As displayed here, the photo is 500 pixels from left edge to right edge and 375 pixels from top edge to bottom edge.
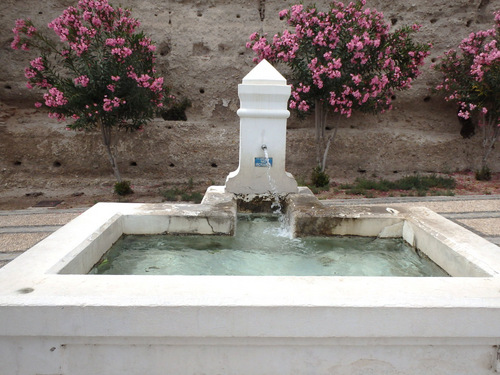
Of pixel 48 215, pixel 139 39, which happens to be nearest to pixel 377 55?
pixel 139 39

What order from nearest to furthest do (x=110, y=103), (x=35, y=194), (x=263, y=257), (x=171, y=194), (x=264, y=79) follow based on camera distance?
(x=263, y=257) < (x=264, y=79) < (x=110, y=103) < (x=171, y=194) < (x=35, y=194)

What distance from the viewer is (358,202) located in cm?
607

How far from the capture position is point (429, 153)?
8555 millimetres

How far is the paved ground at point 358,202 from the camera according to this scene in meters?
3.89

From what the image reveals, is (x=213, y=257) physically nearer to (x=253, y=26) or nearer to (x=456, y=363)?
(x=456, y=363)

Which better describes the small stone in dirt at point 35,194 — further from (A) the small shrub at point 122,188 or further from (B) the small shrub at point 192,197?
(B) the small shrub at point 192,197

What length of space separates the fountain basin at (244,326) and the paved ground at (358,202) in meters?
2.61

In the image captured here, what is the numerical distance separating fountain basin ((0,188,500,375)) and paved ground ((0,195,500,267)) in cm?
261

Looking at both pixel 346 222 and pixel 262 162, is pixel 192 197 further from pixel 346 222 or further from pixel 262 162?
pixel 346 222

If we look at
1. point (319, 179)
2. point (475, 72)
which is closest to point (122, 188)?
point (319, 179)

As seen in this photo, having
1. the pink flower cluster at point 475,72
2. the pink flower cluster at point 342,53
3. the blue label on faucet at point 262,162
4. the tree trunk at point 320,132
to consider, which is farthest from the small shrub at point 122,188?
the pink flower cluster at point 475,72

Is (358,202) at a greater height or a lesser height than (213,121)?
lesser

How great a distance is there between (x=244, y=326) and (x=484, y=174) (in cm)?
838

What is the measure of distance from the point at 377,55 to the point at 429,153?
10.4ft
